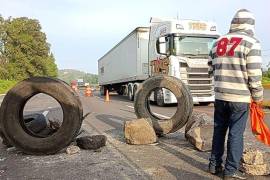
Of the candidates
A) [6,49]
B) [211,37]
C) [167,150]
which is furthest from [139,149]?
[6,49]

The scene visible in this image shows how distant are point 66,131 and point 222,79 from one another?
282 cm

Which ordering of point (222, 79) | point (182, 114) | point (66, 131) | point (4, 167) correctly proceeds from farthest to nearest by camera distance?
point (182, 114) → point (66, 131) → point (4, 167) → point (222, 79)

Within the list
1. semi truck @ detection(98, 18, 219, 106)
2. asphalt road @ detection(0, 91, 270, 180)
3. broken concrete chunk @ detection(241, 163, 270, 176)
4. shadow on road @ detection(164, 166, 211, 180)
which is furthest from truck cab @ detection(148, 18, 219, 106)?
broken concrete chunk @ detection(241, 163, 270, 176)

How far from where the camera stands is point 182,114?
8.34m

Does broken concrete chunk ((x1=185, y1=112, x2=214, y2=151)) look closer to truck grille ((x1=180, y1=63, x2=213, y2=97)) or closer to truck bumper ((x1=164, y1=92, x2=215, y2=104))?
truck grille ((x1=180, y1=63, x2=213, y2=97))

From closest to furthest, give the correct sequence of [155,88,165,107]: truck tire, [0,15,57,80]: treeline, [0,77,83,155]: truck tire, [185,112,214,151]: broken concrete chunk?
1. [0,77,83,155]: truck tire
2. [185,112,214,151]: broken concrete chunk
3. [155,88,165,107]: truck tire
4. [0,15,57,80]: treeline

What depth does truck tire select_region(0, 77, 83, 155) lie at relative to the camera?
6793mm

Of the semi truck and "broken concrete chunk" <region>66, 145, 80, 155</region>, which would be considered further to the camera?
the semi truck

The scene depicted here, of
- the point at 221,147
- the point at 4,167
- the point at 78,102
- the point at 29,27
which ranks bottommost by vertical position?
the point at 4,167

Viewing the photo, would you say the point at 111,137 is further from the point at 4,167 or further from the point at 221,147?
the point at 221,147

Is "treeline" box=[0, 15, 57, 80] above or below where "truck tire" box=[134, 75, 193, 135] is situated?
above

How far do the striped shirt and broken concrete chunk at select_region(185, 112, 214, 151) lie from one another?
175cm

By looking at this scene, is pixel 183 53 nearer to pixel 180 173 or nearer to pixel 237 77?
pixel 180 173

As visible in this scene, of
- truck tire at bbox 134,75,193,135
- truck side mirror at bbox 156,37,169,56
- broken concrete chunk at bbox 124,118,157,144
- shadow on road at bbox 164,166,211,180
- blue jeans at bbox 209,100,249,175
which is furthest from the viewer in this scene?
truck side mirror at bbox 156,37,169,56
